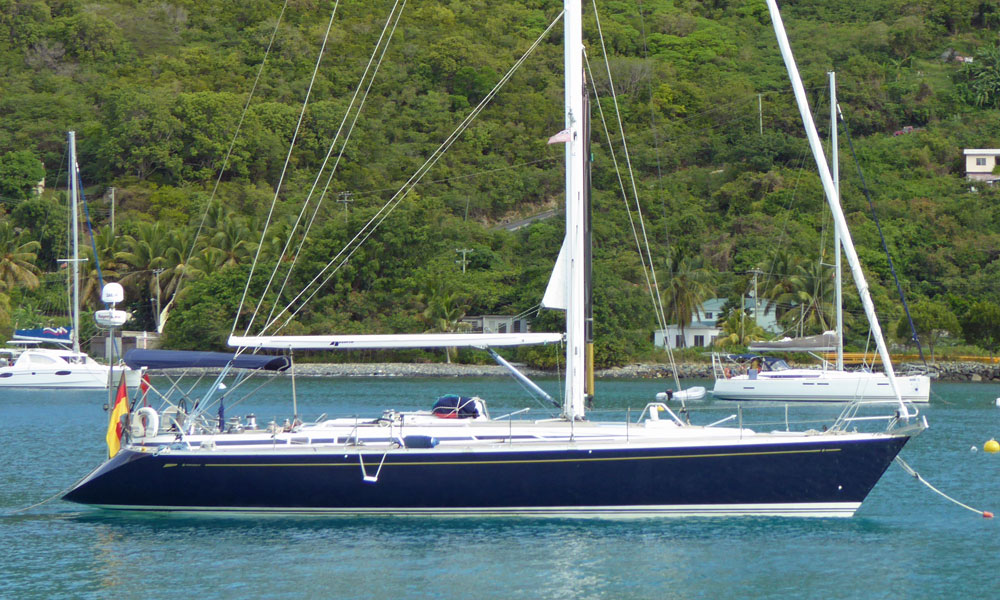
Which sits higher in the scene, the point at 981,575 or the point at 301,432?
the point at 301,432

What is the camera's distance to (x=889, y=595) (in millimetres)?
14383

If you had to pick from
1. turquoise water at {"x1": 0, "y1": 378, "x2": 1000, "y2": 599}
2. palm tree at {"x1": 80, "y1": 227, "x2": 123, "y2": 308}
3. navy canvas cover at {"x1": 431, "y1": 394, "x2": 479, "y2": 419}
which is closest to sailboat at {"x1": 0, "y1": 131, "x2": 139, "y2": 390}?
palm tree at {"x1": 80, "y1": 227, "x2": 123, "y2": 308}

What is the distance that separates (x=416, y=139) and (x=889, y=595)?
262 feet

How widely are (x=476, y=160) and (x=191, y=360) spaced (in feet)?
247

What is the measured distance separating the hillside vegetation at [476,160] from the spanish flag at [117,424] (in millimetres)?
26594

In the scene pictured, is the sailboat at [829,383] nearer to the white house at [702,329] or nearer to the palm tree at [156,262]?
the white house at [702,329]

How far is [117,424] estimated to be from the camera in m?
17.8

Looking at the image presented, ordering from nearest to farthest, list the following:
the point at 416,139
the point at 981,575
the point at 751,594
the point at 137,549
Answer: the point at 751,594
the point at 981,575
the point at 137,549
the point at 416,139

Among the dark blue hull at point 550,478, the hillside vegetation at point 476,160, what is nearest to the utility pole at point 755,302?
the hillside vegetation at point 476,160

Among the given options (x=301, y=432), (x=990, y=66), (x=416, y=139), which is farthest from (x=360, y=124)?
(x=301, y=432)

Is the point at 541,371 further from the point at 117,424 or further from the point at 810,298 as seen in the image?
the point at 117,424

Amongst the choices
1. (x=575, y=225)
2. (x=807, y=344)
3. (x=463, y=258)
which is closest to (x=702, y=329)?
(x=463, y=258)

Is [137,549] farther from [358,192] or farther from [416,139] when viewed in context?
[416,139]

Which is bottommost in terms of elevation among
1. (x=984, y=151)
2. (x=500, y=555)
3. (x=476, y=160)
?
(x=500, y=555)
